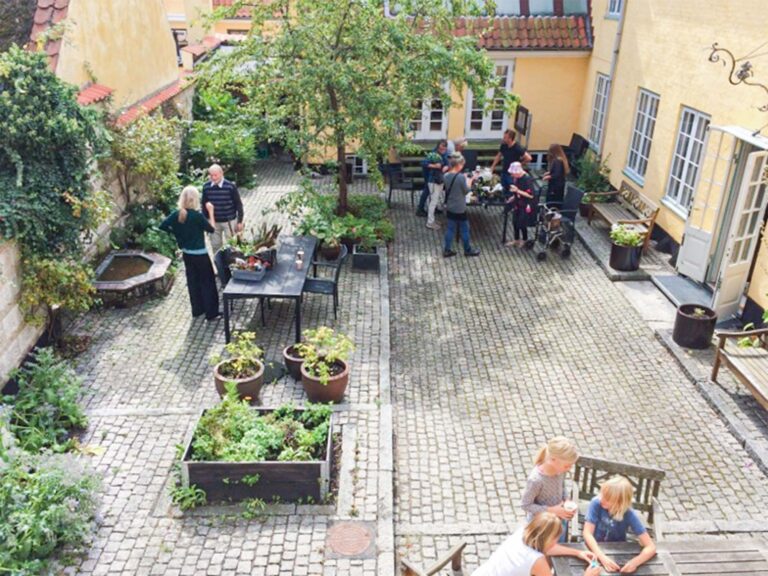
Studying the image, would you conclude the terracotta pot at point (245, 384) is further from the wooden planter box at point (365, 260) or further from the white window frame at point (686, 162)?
the white window frame at point (686, 162)

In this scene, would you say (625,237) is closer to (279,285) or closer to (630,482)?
(279,285)

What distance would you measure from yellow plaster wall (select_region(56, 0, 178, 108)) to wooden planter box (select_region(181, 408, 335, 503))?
6.90 metres

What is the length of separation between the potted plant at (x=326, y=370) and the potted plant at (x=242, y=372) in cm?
54

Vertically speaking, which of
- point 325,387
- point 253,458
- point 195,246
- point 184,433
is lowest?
point 184,433

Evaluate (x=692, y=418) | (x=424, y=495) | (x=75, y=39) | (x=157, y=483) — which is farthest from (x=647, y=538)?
(x=75, y=39)

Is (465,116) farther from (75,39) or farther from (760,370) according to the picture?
(760,370)

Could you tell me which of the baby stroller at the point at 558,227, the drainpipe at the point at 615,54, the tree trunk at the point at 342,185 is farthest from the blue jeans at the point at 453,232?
the drainpipe at the point at 615,54

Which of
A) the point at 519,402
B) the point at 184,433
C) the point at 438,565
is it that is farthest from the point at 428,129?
the point at 438,565

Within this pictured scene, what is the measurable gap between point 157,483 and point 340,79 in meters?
6.95

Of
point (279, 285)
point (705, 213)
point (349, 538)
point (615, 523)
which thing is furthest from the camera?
point (705, 213)

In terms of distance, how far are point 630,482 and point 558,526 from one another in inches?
58.3

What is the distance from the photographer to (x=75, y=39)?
10672 millimetres

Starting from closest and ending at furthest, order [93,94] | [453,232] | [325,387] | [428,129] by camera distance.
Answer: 1. [325,387]
2. [93,94]
3. [453,232]
4. [428,129]

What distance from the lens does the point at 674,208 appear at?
12.3 meters
